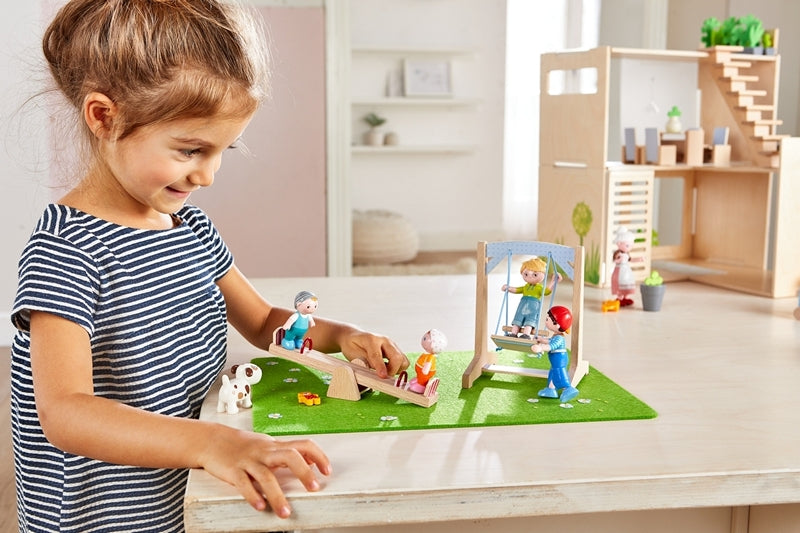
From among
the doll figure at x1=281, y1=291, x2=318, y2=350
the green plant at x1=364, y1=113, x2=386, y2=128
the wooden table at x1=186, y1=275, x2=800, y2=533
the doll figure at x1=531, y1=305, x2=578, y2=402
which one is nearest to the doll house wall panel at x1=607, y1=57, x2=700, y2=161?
the wooden table at x1=186, y1=275, x2=800, y2=533

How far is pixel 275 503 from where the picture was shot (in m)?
0.63

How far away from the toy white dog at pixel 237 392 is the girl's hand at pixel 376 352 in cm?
14

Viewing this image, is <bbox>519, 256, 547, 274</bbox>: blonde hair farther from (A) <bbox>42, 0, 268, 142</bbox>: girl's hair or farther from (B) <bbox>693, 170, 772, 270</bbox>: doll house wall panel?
(B) <bbox>693, 170, 772, 270</bbox>: doll house wall panel

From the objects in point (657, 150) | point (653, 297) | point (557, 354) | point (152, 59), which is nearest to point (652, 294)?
point (653, 297)

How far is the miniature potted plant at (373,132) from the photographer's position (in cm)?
507

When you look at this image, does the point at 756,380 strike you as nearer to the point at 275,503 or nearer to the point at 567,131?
the point at 275,503

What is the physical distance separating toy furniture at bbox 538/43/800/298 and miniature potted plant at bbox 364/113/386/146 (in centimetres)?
335

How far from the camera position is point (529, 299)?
94 centimetres

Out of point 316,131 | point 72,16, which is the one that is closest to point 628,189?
point 72,16

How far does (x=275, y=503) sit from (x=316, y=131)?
3038 mm

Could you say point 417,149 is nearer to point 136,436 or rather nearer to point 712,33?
point 712,33

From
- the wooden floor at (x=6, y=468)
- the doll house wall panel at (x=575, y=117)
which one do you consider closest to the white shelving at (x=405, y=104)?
the wooden floor at (x=6, y=468)

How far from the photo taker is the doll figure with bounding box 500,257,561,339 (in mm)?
921

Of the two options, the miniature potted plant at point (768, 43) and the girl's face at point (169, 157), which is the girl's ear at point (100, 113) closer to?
the girl's face at point (169, 157)
